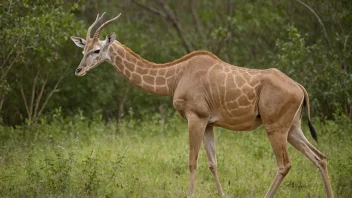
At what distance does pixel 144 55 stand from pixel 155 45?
0.60 meters

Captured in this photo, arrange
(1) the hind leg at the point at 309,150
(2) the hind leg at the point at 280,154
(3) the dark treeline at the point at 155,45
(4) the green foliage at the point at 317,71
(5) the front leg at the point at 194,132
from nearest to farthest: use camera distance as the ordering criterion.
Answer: (2) the hind leg at the point at 280,154 → (1) the hind leg at the point at 309,150 → (5) the front leg at the point at 194,132 → (3) the dark treeline at the point at 155,45 → (4) the green foliage at the point at 317,71

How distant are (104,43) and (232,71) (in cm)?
207

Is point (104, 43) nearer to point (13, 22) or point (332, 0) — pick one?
point (13, 22)

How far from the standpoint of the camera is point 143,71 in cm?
1045

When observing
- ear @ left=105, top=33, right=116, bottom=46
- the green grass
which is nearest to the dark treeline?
the green grass

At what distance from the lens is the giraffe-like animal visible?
364 inches

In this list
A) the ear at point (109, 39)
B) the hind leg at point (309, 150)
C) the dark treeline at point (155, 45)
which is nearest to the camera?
the hind leg at point (309, 150)

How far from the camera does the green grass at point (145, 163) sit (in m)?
9.66

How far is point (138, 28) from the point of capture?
1712cm

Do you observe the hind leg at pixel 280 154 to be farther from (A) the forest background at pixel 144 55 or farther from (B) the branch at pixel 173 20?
(B) the branch at pixel 173 20

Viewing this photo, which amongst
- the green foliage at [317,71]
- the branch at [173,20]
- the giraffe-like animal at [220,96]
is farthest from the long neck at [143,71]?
the branch at [173,20]

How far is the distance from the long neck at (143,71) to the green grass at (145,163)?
1.24 meters

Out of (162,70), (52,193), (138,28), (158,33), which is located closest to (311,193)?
(162,70)

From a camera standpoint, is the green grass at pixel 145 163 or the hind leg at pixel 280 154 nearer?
the hind leg at pixel 280 154
